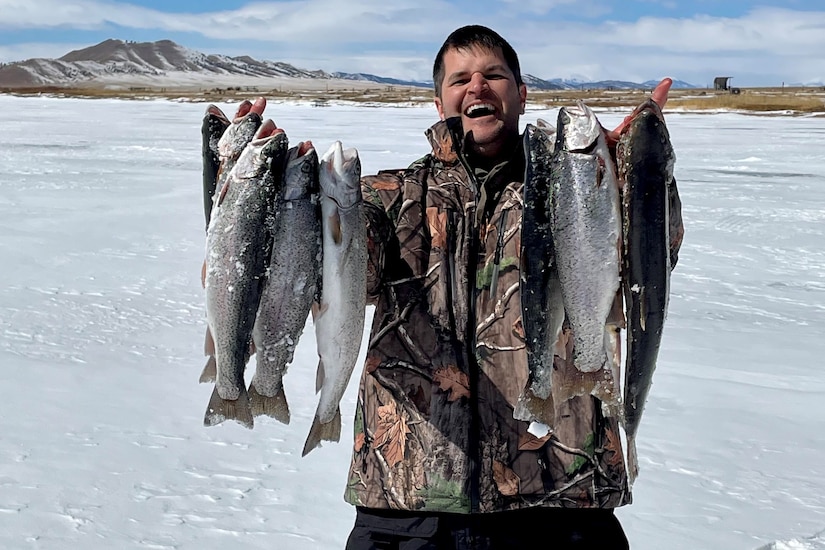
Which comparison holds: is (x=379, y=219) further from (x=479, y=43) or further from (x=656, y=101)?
(x=656, y=101)

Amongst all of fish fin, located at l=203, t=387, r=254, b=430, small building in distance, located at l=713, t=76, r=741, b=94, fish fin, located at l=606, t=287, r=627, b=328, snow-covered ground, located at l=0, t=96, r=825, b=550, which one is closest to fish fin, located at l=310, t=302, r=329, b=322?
fish fin, located at l=203, t=387, r=254, b=430

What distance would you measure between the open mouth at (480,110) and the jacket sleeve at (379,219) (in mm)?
366

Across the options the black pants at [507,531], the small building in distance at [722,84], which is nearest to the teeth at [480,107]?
the black pants at [507,531]

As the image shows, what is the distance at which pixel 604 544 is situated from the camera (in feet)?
8.51

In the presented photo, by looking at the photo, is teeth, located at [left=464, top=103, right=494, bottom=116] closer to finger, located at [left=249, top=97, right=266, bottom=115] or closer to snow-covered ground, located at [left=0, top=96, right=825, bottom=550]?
finger, located at [left=249, top=97, right=266, bottom=115]

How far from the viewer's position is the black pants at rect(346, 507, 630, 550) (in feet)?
8.43

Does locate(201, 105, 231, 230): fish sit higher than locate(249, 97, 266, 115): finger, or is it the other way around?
locate(249, 97, 266, 115): finger

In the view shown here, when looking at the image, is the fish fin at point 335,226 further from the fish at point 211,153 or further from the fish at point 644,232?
the fish at point 644,232

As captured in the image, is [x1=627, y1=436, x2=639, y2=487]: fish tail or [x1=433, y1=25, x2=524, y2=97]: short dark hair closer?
[x1=627, y1=436, x2=639, y2=487]: fish tail

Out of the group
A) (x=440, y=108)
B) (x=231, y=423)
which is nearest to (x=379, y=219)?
(x=440, y=108)

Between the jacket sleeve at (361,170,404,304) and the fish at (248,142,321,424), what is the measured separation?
0.37 metres

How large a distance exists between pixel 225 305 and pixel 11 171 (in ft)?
44.0

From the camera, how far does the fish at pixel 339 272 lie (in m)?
2.35

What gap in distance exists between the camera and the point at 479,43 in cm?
295
